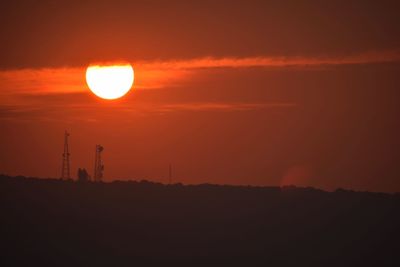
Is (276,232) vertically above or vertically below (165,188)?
below

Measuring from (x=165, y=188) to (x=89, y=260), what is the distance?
370 inches

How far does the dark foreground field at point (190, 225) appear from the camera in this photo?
5006cm

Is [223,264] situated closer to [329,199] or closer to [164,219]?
[164,219]

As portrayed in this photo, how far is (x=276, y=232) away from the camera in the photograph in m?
54.5

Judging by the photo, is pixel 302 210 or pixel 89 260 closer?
pixel 89 260

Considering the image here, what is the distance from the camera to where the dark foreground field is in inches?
1971

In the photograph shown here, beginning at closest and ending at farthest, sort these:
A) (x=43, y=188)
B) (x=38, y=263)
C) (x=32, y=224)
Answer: (x=38, y=263), (x=32, y=224), (x=43, y=188)

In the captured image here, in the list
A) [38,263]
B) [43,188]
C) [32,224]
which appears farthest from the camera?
[43,188]

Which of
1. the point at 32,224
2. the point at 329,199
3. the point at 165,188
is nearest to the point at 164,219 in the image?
the point at 165,188

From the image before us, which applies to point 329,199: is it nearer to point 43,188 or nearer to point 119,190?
point 119,190

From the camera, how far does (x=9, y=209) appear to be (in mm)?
52375

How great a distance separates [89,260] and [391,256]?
690 inches

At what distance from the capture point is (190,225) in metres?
53.7

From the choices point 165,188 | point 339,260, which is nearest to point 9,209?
point 165,188
